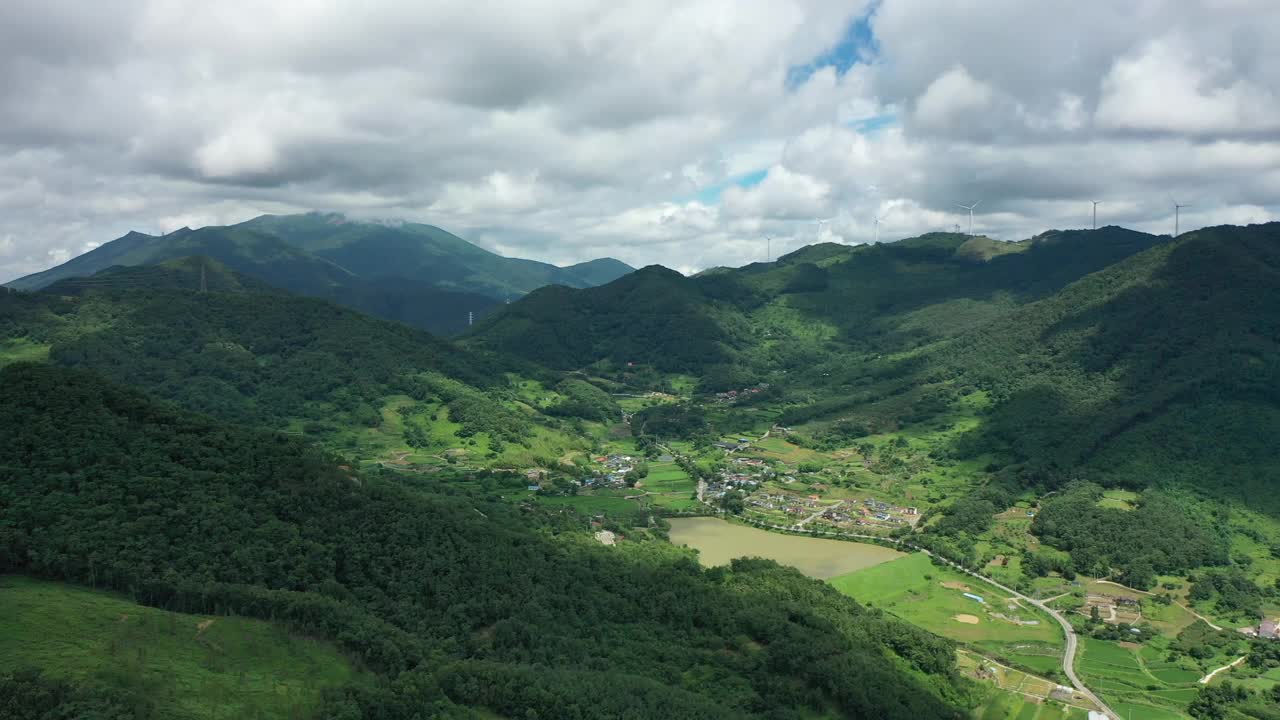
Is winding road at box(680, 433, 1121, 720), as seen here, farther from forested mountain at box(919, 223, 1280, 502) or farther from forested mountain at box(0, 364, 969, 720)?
forested mountain at box(919, 223, 1280, 502)

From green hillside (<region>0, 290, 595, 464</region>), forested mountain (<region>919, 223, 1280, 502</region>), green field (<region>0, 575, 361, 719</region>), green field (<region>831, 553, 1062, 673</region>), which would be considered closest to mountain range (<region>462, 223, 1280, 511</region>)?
forested mountain (<region>919, 223, 1280, 502</region>)

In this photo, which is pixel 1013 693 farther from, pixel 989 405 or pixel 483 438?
pixel 989 405

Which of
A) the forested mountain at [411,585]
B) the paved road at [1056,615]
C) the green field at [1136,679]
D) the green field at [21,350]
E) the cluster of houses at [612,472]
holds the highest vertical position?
the green field at [21,350]

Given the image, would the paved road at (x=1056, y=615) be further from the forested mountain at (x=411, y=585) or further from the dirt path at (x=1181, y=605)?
the forested mountain at (x=411, y=585)

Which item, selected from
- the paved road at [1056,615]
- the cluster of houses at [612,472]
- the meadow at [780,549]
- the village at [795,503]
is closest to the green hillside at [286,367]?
the cluster of houses at [612,472]

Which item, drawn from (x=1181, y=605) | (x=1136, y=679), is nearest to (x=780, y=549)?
(x=1136, y=679)
